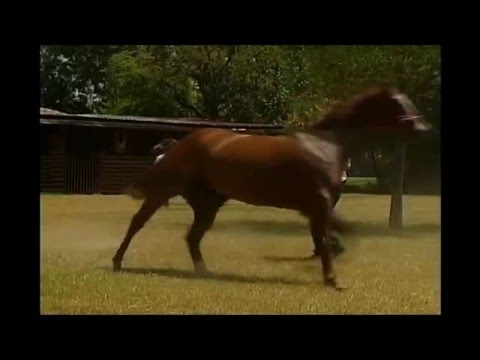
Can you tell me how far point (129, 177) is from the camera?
6.18 meters

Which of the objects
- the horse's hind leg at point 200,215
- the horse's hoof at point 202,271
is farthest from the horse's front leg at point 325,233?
the horse's hoof at point 202,271

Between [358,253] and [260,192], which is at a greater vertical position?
[260,192]

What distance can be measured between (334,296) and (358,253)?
32 cm

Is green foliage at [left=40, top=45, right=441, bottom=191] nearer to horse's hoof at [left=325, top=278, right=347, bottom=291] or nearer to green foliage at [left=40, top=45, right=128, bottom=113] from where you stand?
green foliage at [left=40, top=45, right=128, bottom=113]

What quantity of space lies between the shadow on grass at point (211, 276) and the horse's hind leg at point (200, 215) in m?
0.05

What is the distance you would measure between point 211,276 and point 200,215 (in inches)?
15.1

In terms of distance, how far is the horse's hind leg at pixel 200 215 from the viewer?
6117 millimetres

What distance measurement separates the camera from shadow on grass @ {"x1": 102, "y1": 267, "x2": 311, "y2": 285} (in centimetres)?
606

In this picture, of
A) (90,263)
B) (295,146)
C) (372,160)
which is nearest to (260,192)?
(295,146)

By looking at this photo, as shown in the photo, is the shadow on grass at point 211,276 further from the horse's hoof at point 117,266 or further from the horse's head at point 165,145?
the horse's head at point 165,145

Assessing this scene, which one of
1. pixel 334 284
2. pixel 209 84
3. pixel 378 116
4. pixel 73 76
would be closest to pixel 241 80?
pixel 209 84

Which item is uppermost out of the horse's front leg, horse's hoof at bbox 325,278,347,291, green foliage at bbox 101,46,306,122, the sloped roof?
green foliage at bbox 101,46,306,122

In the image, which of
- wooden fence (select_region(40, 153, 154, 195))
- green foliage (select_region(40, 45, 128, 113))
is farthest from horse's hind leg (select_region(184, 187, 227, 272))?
green foliage (select_region(40, 45, 128, 113))
